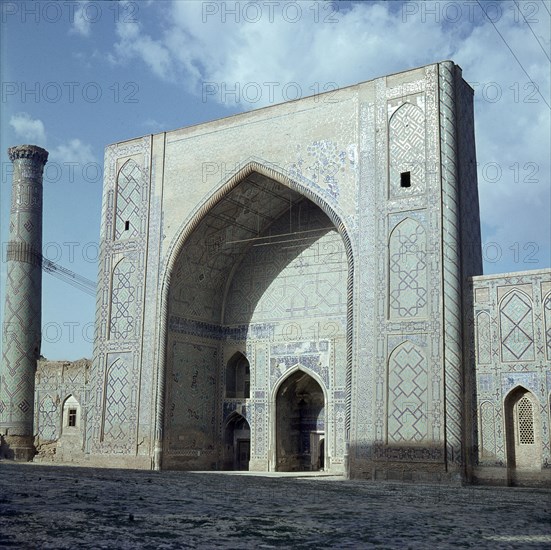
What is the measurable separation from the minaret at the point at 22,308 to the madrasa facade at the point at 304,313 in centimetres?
6

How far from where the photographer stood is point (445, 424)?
38.0ft

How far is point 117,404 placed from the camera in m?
15.4

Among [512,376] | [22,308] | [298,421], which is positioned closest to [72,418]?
[22,308]

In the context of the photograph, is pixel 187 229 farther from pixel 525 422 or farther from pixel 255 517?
pixel 255 517

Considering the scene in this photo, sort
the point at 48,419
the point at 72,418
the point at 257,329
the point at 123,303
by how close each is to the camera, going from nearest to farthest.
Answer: the point at 123,303, the point at 257,329, the point at 72,418, the point at 48,419

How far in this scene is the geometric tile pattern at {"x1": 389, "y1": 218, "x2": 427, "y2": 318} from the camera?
12.3 m

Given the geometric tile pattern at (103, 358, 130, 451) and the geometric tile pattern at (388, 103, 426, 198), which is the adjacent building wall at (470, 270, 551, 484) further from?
the geometric tile pattern at (103, 358, 130, 451)

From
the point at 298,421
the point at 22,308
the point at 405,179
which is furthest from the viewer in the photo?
the point at 22,308

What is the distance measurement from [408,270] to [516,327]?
1888 millimetres

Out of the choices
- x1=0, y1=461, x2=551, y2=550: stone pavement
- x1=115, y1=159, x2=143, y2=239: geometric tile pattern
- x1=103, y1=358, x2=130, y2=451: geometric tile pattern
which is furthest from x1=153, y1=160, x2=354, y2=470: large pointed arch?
x1=0, y1=461, x2=551, y2=550: stone pavement

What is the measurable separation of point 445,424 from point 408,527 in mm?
6222

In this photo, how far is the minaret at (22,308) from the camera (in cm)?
1914

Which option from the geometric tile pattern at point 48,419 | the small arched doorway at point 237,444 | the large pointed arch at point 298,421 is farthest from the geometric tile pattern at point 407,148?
the geometric tile pattern at point 48,419

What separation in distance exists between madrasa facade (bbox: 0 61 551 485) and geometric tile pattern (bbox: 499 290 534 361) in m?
0.03
